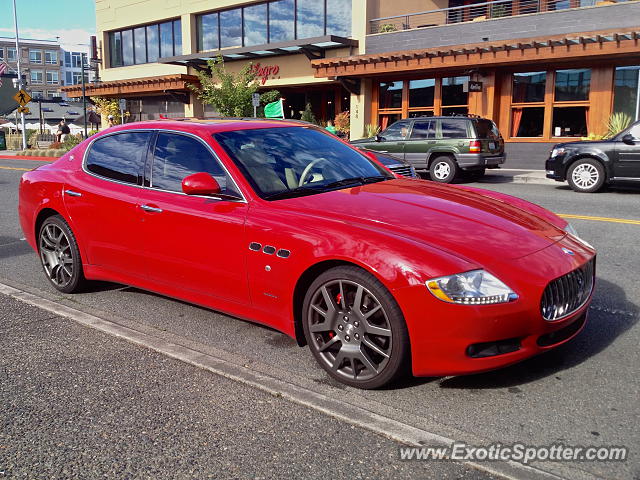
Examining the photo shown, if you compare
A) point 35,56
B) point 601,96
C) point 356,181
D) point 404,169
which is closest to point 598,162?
point 404,169

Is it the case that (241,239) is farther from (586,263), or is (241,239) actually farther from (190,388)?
(586,263)

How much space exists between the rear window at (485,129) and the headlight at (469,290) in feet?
44.3

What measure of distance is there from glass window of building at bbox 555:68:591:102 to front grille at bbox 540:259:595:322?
64.8 ft

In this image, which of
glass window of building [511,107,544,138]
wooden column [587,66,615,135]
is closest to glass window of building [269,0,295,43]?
glass window of building [511,107,544,138]

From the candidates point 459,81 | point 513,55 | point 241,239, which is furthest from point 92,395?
point 459,81

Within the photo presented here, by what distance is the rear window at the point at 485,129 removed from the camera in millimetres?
15992

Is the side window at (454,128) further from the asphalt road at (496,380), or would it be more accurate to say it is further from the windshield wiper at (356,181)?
the windshield wiper at (356,181)

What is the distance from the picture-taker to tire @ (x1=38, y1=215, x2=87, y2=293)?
530 centimetres

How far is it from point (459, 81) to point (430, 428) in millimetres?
22803

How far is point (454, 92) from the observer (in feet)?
79.7

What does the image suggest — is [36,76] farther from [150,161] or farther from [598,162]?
[150,161]

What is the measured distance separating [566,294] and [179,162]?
2.80m

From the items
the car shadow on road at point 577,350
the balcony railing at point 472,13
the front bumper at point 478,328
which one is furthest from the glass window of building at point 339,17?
the front bumper at point 478,328

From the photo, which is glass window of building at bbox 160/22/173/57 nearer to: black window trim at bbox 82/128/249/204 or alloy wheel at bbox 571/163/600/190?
alloy wheel at bbox 571/163/600/190
